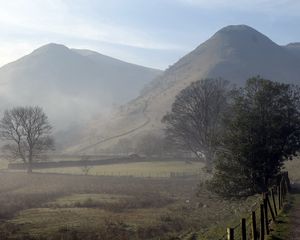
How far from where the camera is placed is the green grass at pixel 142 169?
78719 mm

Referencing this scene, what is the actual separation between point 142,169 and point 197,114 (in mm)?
18999

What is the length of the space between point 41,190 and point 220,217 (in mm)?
29474

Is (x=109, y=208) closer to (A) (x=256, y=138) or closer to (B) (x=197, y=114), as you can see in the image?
(A) (x=256, y=138)

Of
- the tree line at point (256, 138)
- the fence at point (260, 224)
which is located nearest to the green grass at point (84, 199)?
the tree line at point (256, 138)

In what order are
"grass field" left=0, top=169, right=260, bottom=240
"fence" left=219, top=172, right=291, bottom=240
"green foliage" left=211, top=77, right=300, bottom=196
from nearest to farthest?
1. "fence" left=219, top=172, right=291, bottom=240
2. "grass field" left=0, top=169, right=260, bottom=240
3. "green foliage" left=211, top=77, right=300, bottom=196

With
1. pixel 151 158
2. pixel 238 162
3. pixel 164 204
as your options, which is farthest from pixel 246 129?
pixel 151 158

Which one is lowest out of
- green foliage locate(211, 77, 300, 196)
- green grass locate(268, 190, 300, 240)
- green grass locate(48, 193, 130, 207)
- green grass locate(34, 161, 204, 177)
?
green grass locate(48, 193, 130, 207)

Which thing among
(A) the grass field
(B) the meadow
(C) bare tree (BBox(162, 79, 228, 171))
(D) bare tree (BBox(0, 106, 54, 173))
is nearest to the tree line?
(B) the meadow

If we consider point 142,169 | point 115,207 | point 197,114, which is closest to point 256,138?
point 115,207

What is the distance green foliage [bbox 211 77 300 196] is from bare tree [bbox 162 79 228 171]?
1269 inches

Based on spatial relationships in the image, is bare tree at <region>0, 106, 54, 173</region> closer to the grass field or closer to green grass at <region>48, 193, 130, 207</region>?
the grass field

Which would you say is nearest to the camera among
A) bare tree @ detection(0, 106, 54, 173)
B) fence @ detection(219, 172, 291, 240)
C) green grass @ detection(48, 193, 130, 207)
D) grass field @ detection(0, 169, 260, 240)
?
fence @ detection(219, 172, 291, 240)

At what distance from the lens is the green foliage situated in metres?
34.8

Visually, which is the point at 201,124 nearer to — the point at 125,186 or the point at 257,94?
the point at 125,186
